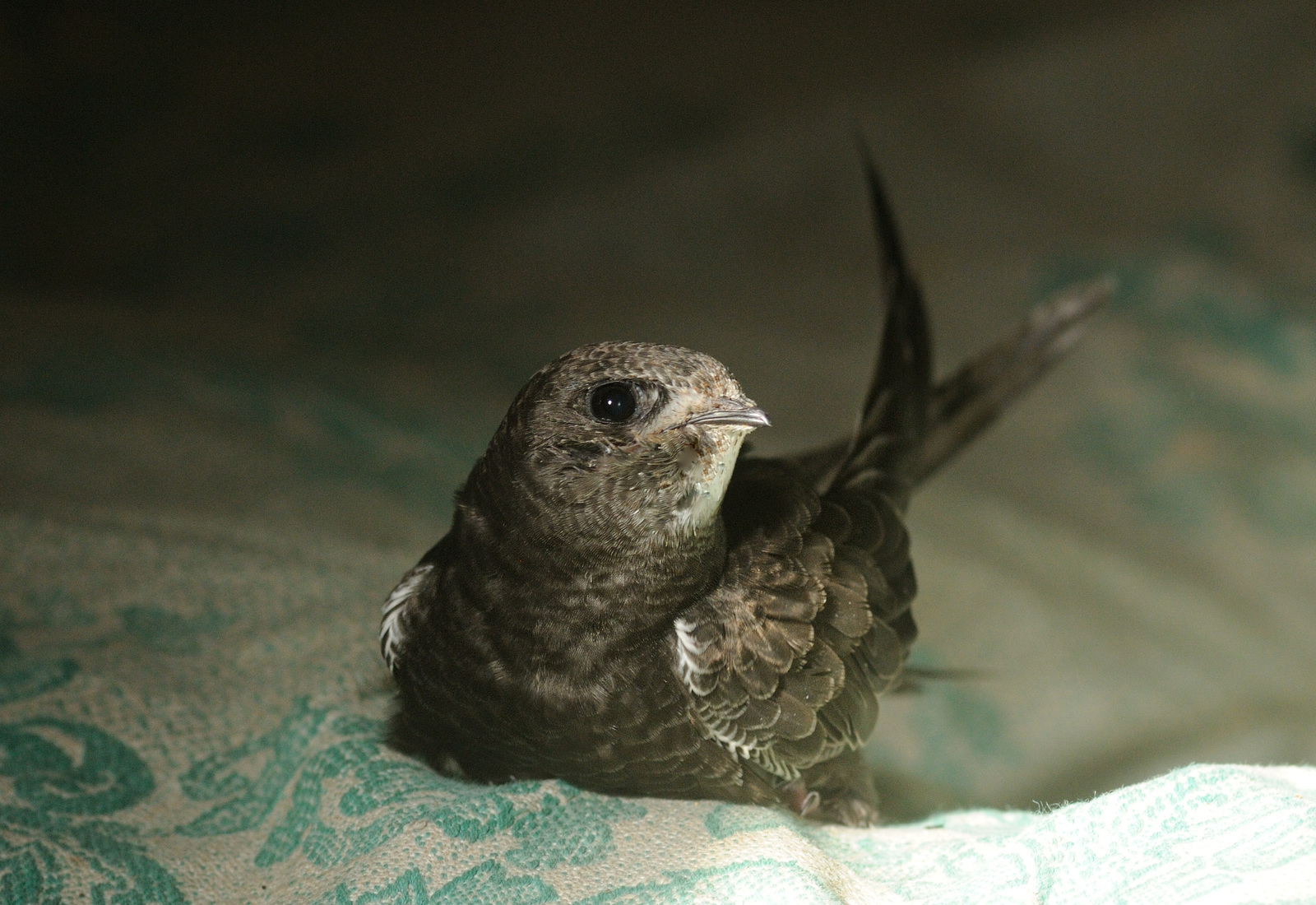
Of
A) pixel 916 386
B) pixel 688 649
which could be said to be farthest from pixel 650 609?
pixel 916 386

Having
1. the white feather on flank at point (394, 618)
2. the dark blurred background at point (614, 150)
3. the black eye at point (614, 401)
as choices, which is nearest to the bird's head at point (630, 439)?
the black eye at point (614, 401)

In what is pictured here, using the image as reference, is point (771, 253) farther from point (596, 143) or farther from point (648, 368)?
point (648, 368)

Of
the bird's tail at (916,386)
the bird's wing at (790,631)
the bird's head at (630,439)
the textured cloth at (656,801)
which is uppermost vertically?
the bird's head at (630,439)

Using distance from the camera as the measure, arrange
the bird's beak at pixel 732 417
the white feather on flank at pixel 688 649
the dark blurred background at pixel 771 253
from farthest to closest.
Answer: the dark blurred background at pixel 771 253
the white feather on flank at pixel 688 649
the bird's beak at pixel 732 417

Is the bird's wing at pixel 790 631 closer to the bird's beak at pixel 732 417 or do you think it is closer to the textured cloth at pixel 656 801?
the textured cloth at pixel 656 801

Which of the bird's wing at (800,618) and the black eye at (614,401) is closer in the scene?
the black eye at (614,401)

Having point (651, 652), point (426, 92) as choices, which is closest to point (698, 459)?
point (651, 652)

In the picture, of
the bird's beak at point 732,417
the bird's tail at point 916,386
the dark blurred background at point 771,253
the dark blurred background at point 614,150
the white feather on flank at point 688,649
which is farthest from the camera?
the dark blurred background at point 614,150
